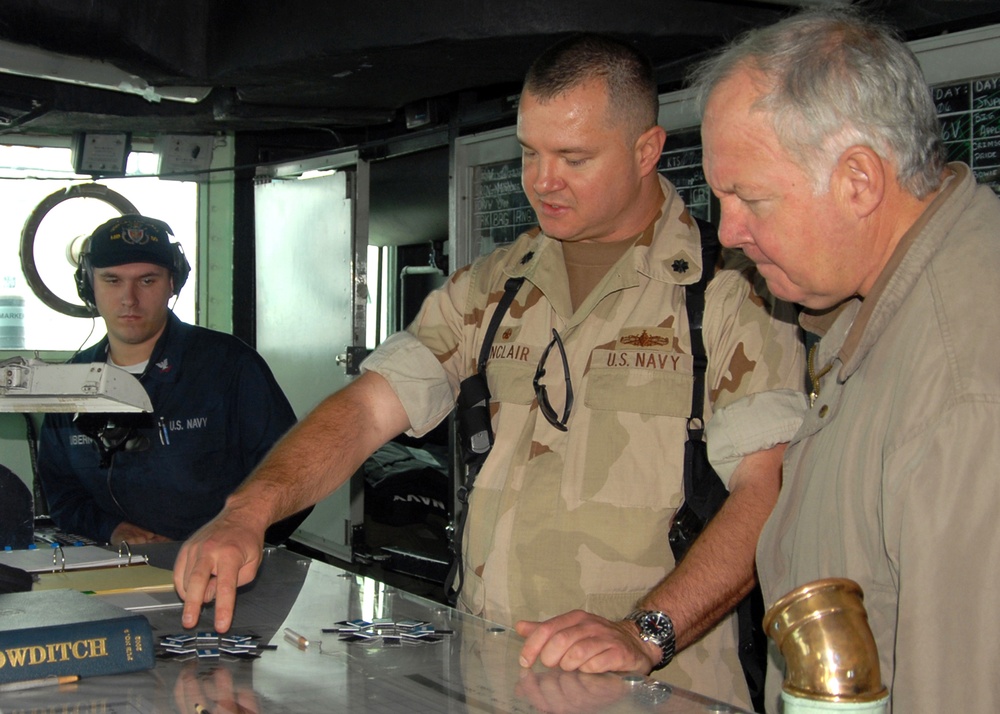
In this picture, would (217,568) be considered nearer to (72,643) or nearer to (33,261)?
(72,643)

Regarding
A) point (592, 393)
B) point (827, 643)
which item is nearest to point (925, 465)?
point (827, 643)

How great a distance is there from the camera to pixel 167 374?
305 centimetres

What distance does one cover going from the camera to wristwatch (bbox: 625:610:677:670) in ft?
4.95

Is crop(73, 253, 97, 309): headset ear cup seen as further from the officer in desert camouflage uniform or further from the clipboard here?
the officer in desert camouflage uniform

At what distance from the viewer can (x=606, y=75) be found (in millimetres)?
1978

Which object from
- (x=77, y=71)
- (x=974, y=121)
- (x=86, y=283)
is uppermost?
(x=77, y=71)

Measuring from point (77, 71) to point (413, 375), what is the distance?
2888 millimetres

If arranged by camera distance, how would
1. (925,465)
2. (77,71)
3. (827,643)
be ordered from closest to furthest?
(827,643) → (925,465) → (77,71)

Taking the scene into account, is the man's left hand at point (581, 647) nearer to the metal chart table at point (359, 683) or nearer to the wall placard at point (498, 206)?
the metal chart table at point (359, 683)

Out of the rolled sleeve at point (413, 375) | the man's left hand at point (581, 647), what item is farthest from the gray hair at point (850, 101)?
the rolled sleeve at point (413, 375)

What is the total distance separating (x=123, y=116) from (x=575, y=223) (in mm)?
3690

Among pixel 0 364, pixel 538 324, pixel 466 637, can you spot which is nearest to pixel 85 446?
pixel 0 364

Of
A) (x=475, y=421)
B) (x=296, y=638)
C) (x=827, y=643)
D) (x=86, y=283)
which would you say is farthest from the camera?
(x=86, y=283)

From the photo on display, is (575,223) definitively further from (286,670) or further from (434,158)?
(434,158)
